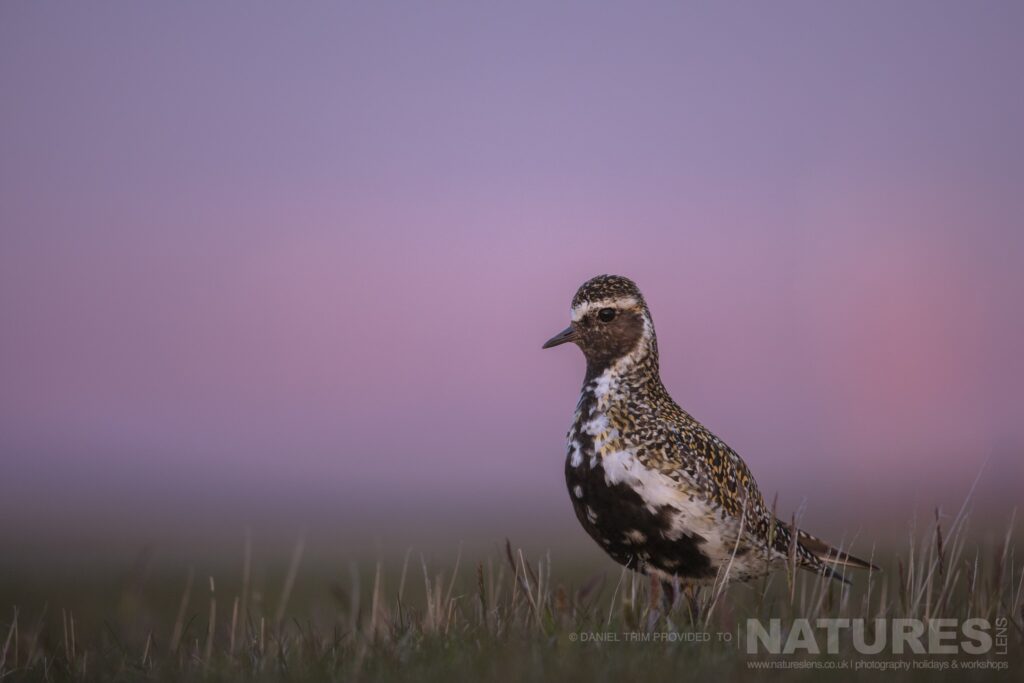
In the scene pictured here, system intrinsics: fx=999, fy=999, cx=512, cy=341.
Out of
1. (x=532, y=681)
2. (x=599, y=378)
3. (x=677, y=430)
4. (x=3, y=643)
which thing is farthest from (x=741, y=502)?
(x=3, y=643)

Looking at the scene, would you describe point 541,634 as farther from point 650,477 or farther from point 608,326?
point 608,326

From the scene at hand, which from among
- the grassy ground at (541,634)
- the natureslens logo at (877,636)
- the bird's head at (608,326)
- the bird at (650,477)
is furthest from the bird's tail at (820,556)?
the bird's head at (608,326)

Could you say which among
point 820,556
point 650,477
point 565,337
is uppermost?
point 565,337

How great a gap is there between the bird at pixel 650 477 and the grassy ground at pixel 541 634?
29 cm

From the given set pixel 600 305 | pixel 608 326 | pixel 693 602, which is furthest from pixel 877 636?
pixel 600 305

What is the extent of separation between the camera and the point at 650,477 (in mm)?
7234

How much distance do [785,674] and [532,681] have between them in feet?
4.23

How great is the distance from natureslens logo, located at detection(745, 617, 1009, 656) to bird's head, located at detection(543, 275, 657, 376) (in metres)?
2.67

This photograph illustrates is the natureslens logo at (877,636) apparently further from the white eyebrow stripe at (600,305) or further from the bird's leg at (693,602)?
the white eyebrow stripe at (600,305)

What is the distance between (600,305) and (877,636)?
135 inches

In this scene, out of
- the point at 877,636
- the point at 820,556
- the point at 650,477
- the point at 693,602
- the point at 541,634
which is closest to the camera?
the point at 877,636

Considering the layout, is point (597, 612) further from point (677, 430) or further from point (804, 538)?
point (804, 538)

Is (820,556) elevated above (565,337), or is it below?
below

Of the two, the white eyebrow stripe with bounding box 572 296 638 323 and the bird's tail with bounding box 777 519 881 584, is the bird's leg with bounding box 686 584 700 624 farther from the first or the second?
the white eyebrow stripe with bounding box 572 296 638 323
